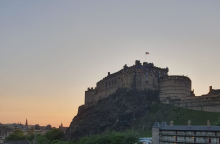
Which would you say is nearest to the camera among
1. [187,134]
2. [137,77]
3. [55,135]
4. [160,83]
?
[187,134]

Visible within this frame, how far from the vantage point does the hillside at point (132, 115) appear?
107 meters

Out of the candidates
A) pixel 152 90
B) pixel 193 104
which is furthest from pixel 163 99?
pixel 193 104

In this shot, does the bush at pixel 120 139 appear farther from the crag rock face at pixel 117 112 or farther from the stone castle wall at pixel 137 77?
the stone castle wall at pixel 137 77

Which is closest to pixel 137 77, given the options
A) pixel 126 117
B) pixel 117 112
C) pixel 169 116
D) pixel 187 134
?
pixel 117 112

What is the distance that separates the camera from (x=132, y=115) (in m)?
120

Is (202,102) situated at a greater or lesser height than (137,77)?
lesser

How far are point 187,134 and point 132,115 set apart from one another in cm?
4881

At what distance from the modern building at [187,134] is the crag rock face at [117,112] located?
3861 centimetres

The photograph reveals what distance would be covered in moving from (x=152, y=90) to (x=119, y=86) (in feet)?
58.9

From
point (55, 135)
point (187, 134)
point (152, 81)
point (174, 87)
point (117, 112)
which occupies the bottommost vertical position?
point (55, 135)

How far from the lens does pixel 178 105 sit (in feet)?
387

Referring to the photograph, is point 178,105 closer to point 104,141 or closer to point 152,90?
point 152,90

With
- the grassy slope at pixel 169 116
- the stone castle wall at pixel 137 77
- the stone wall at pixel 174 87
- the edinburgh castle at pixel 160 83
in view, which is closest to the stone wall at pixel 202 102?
the edinburgh castle at pixel 160 83

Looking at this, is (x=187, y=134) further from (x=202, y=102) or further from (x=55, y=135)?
(x=55, y=135)
